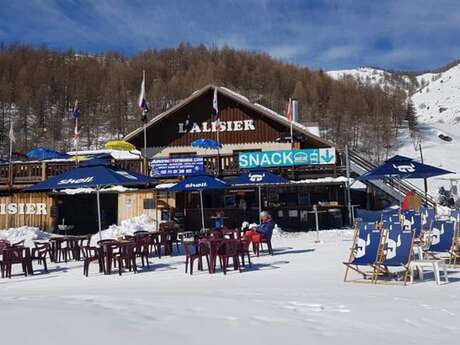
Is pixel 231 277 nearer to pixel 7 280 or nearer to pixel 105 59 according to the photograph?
pixel 7 280

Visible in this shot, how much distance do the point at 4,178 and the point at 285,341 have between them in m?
20.1

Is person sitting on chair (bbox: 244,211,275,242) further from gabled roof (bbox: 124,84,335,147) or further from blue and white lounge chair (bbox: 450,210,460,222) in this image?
gabled roof (bbox: 124,84,335,147)

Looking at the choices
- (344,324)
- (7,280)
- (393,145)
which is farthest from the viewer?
(393,145)

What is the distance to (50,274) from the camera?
34.9 ft

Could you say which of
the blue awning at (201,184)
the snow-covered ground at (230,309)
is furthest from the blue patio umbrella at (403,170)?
the snow-covered ground at (230,309)

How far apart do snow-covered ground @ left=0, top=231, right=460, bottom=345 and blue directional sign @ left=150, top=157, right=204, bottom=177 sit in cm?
1076

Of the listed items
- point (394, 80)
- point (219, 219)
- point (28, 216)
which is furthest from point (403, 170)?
point (394, 80)

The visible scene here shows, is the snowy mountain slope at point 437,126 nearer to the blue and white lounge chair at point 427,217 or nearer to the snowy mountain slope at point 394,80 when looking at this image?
the snowy mountain slope at point 394,80

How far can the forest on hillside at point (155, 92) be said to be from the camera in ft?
212

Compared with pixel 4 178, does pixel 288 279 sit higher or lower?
lower

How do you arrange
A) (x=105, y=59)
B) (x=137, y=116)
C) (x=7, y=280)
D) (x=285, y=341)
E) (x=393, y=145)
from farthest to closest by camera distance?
(x=105, y=59)
(x=137, y=116)
(x=393, y=145)
(x=7, y=280)
(x=285, y=341)

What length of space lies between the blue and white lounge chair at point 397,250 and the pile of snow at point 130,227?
9986mm

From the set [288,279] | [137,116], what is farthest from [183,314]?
[137,116]

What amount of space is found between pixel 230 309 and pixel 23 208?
1672cm
